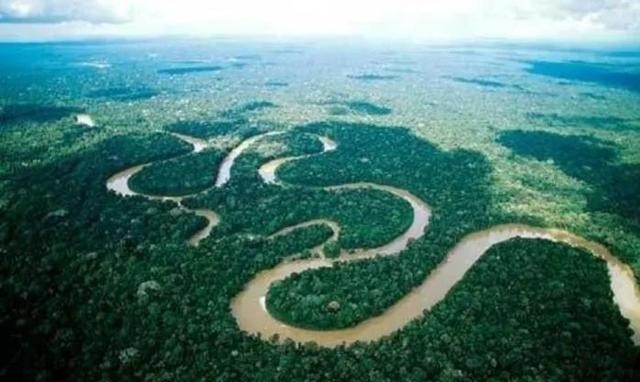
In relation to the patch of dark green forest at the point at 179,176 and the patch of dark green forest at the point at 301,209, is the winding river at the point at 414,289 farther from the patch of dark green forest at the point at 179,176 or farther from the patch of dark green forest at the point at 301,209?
the patch of dark green forest at the point at 179,176

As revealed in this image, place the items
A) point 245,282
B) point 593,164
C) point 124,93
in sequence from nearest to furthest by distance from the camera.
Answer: point 245,282
point 593,164
point 124,93

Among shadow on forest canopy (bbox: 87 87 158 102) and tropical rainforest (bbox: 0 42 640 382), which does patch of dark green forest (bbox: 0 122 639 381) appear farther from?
shadow on forest canopy (bbox: 87 87 158 102)

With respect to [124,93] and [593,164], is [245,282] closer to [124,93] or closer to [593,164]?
[593,164]

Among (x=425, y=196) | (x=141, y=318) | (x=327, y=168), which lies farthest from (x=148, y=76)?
(x=141, y=318)

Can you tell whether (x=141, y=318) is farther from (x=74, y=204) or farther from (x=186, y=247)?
(x=74, y=204)

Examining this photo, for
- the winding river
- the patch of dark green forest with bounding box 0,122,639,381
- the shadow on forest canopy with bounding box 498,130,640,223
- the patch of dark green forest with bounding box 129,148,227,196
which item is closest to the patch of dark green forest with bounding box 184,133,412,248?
the patch of dark green forest with bounding box 0,122,639,381

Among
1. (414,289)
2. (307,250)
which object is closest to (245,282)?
(307,250)
